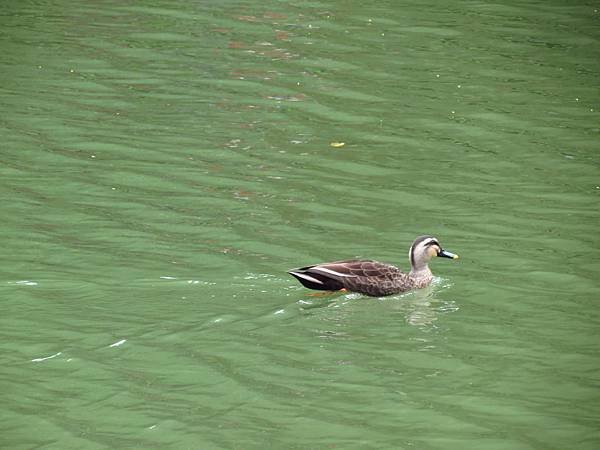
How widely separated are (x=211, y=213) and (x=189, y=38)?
6730 mm

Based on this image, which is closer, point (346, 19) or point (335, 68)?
point (335, 68)

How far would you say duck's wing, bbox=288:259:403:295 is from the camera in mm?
12305

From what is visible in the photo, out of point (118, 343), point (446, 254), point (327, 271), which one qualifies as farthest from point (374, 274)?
point (118, 343)

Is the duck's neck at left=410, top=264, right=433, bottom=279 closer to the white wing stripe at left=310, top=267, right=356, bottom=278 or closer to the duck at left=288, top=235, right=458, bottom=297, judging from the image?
the duck at left=288, top=235, right=458, bottom=297

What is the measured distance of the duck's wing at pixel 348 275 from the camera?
12305 mm

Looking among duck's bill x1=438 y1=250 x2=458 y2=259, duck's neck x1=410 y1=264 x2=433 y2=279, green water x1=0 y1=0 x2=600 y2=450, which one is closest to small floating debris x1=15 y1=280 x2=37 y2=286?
green water x1=0 y1=0 x2=600 y2=450

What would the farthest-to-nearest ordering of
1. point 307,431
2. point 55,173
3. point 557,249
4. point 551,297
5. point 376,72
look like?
point 376,72 → point 55,173 → point 557,249 → point 551,297 → point 307,431

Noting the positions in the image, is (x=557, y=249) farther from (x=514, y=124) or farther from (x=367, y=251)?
(x=514, y=124)

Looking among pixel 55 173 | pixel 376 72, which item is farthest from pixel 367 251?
pixel 376 72

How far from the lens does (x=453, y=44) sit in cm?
2052

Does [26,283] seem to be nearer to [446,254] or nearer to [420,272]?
[420,272]

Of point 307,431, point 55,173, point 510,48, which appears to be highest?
point 510,48

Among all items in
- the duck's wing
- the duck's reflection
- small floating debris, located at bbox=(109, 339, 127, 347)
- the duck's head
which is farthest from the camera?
the duck's head

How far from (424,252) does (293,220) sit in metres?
1.79
